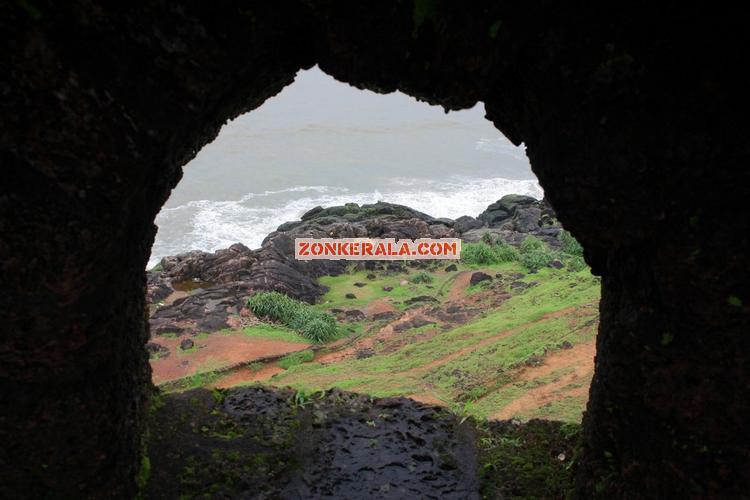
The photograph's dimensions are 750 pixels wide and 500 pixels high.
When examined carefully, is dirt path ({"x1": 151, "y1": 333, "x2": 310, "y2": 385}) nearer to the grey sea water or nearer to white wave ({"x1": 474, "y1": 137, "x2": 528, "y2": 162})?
the grey sea water

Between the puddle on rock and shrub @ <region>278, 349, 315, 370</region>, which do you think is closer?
shrub @ <region>278, 349, 315, 370</region>

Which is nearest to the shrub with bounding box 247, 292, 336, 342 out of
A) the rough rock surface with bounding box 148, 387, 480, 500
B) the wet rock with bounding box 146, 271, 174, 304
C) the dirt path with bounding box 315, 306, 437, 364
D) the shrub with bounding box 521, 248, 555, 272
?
the dirt path with bounding box 315, 306, 437, 364

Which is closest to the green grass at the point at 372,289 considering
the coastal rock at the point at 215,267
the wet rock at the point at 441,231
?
the coastal rock at the point at 215,267

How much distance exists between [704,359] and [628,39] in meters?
2.49

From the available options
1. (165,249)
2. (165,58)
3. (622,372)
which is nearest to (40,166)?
(165,58)

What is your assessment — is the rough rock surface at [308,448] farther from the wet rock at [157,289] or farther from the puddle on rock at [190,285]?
the puddle on rock at [190,285]

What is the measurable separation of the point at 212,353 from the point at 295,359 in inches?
86.4

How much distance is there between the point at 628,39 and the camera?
399 cm

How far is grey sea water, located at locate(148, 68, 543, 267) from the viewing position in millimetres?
42250

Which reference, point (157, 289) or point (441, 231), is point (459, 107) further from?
point (441, 231)

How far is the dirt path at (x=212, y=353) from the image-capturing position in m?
13.6

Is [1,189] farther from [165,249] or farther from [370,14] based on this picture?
[165,249]

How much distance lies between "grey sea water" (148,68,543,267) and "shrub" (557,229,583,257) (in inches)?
738

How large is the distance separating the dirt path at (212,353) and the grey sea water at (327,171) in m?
22.6
